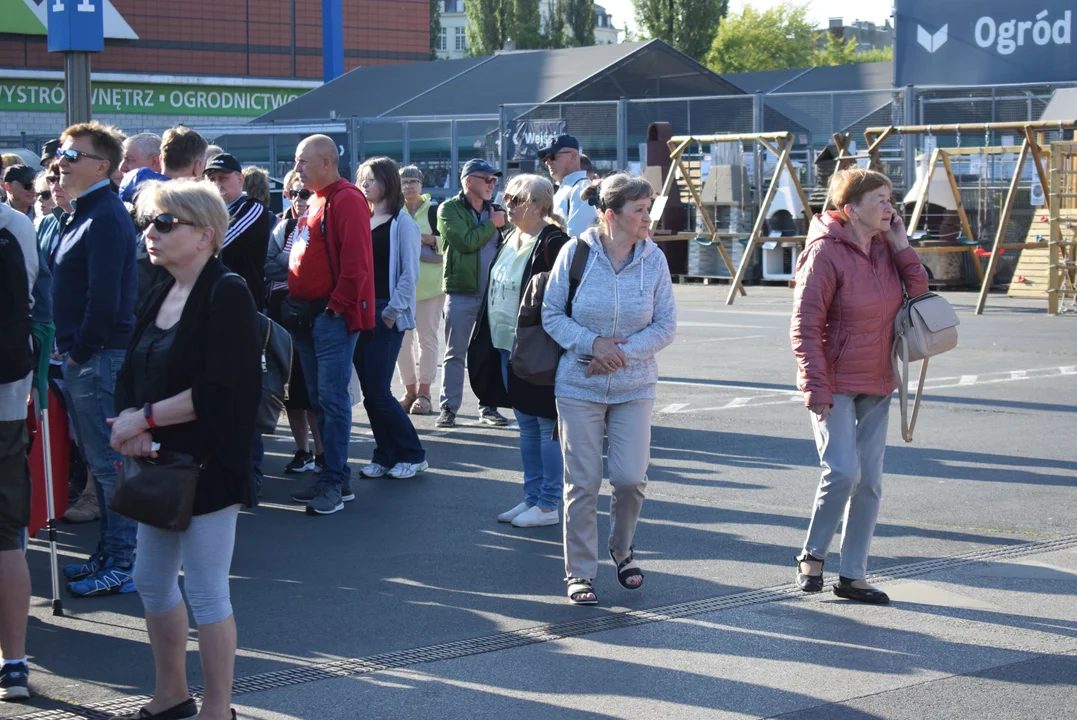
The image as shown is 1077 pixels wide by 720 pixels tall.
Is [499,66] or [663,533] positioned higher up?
[499,66]

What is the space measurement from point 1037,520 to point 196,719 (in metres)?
4.90

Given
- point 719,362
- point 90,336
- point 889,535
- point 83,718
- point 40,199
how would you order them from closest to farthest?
point 83,718 → point 90,336 → point 889,535 → point 40,199 → point 719,362

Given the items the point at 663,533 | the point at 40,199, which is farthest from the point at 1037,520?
the point at 40,199

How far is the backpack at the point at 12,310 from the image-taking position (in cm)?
491

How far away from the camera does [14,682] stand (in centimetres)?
481

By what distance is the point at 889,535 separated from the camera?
722 centimetres

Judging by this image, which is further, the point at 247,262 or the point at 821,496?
the point at 247,262

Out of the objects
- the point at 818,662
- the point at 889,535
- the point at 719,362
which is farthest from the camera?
the point at 719,362

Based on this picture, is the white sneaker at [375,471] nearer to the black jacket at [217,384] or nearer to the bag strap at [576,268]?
the bag strap at [576,268]

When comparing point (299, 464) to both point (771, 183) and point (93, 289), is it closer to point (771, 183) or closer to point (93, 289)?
point (93, 289)

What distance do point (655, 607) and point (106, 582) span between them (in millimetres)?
2385

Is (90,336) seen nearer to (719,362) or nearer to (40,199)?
(40,199)

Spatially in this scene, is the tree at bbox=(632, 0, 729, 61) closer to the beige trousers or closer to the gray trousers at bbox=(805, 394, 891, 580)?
the beige trousers

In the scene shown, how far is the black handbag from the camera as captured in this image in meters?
4.20
